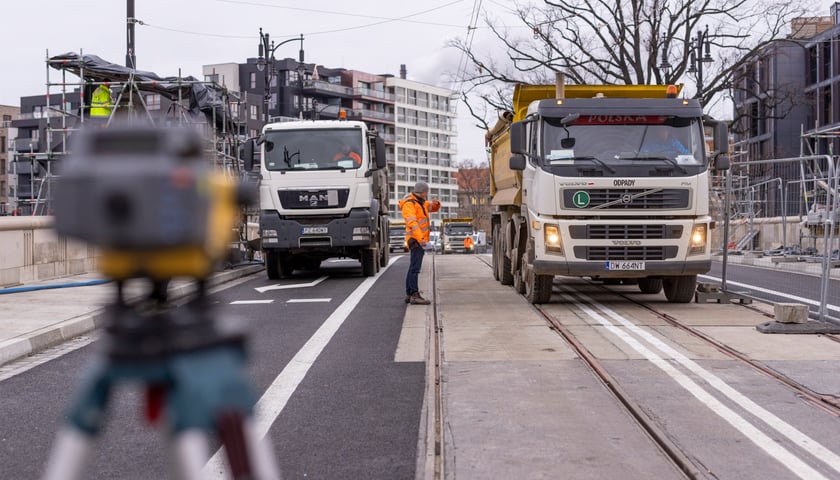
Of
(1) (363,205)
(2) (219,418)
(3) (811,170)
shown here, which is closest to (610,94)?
(1) (363,205)

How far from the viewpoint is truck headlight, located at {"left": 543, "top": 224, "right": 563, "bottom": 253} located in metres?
13.3

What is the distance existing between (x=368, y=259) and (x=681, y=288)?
27.5ft

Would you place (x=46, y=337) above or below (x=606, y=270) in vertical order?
below

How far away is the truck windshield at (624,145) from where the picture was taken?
1331 cm

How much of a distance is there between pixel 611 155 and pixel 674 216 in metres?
1.24

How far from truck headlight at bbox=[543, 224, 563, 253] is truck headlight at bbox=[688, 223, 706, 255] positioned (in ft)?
6.11

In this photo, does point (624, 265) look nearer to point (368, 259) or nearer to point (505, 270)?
point (505, 270)

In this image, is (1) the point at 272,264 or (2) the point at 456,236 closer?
(1) the point at 272,264

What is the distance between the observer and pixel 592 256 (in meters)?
13.4

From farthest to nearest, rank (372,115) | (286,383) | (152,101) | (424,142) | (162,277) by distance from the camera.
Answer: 1. (424,142)
2. (372,115)
3. (152,101)
4. (286,383)
5. (162,277)

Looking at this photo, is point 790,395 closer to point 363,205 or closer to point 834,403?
point 834,403

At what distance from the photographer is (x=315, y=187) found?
20156mm

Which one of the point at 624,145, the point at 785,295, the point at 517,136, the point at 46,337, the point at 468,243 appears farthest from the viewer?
the point at 468,243

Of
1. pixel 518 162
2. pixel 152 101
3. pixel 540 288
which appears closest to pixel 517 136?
pixel 518 162
